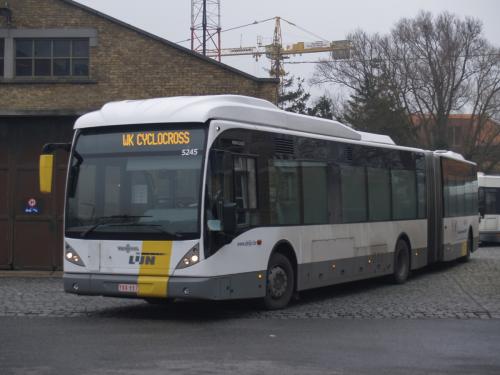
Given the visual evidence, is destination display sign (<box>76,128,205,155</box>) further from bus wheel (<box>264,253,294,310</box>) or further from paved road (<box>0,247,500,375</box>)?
paved road (<box>0,247,500,375</box>)

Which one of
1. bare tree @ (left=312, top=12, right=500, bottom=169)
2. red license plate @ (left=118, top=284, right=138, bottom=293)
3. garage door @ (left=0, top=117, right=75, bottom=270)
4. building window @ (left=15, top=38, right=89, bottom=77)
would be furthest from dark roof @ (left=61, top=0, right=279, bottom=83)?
bare tree @ (left=312, top=12, right=500, bottom=169)

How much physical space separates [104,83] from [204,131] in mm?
10474

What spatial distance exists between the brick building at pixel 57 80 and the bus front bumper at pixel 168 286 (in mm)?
8684

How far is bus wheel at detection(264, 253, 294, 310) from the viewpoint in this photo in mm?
13414

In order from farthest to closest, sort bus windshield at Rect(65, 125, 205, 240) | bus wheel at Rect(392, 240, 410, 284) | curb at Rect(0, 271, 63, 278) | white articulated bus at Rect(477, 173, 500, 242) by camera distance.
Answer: white articulated bus at Rect(477, 173, 500, 242) → curb at Rect(0, 271, 63, 278) → bus wheel at Rect(392, 240, 410, 284) → bus windshield at Rect(65, 125, 205, 240)

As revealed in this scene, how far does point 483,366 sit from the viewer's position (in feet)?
29.6

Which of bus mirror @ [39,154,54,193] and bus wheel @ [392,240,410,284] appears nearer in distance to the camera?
bus mirror @ [39,154,54,193]

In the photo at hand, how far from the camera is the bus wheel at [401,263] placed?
18562 millimetres

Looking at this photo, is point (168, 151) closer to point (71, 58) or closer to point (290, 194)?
point (290, 194)

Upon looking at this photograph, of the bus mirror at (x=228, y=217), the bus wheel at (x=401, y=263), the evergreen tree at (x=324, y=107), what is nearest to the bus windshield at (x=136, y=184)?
the bus mirror at (x=228, y=217)

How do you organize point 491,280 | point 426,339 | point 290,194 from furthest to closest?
point 491,280
point 290,194
point 426,339

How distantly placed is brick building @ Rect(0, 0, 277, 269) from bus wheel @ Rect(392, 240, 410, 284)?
5343 millimetres

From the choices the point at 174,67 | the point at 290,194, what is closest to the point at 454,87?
the point at 174,67

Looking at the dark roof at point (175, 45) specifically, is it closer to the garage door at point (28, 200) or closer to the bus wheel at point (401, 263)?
the garage door at point (28, 200)
